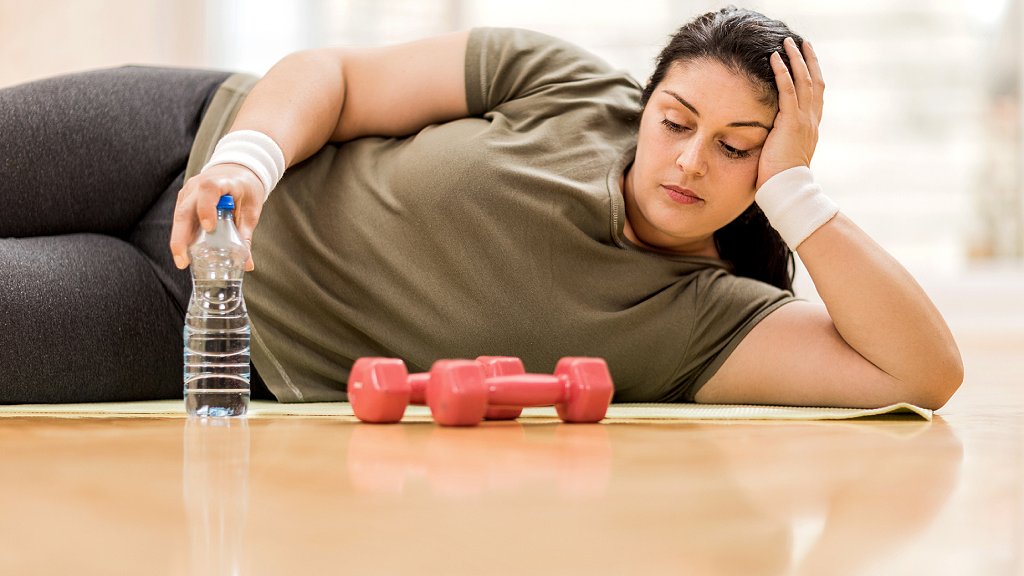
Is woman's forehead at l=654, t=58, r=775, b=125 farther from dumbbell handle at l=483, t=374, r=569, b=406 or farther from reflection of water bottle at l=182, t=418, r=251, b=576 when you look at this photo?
reflection of water bottle at l=182, t=418, r=251, b=576

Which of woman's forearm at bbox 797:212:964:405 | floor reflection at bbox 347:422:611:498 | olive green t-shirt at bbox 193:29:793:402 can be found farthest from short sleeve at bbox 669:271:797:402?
floor reflection at bbox 347:422:611:498

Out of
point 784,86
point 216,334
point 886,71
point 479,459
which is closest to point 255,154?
point 216,334

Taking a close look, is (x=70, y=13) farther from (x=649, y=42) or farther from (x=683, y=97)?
(x=683, y=97)

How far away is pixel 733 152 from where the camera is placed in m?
1.44

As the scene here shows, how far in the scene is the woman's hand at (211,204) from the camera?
3.94ft

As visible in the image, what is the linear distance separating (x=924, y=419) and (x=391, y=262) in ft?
2.38

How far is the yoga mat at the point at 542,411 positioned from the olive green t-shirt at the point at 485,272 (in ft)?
0.30

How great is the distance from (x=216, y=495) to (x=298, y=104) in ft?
2.80

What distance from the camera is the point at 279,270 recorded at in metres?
1.54

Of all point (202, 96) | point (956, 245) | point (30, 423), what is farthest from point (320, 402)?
point (956, 245)

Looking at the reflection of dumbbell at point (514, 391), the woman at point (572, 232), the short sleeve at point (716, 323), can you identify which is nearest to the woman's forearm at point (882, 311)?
the woman at point (572, 232)

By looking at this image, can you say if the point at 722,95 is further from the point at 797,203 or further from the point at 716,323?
the point at 716,323

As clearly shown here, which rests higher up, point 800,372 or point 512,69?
point 512,69

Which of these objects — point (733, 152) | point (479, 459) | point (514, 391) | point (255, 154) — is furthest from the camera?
point (733, 152)
